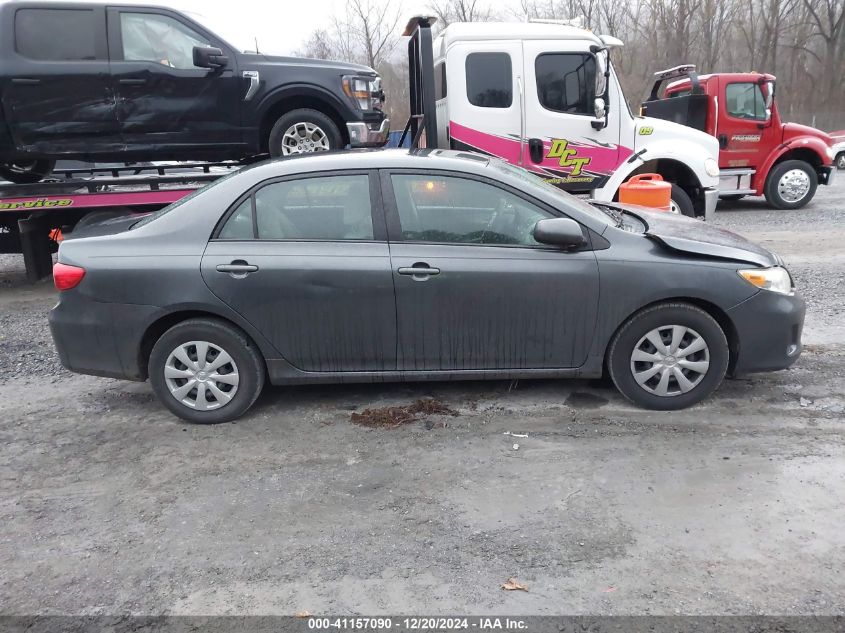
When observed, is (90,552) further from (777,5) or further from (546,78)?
(777,5)

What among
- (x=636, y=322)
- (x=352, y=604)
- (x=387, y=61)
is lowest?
(x=352, y=604)

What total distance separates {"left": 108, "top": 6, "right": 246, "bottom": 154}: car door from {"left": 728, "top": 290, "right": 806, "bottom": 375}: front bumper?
547cm

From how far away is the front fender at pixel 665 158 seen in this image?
849 centimetres

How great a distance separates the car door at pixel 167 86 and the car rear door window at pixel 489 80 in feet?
9.31

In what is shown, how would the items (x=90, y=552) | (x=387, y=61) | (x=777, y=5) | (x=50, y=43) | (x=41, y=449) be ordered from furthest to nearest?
(x=777, y=5) → (x=387, y=61) → (x=50, y=43) → (x=41, y=449) → (x=90, y=552)

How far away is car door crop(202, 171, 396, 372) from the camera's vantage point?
395cm

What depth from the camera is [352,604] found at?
260 cm

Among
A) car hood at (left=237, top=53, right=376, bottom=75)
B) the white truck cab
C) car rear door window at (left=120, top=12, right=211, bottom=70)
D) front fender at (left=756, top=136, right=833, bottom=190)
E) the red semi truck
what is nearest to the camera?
car rear door window at (left=120, top=12, right=211, bottom=70)

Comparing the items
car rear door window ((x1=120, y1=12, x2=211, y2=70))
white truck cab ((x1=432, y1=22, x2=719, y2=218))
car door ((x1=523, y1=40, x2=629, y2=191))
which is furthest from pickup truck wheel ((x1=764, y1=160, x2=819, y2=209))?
car rear door window ((x1=120, y1=12, x2=211, y2=70))

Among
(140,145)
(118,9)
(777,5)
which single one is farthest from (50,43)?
(777,5)

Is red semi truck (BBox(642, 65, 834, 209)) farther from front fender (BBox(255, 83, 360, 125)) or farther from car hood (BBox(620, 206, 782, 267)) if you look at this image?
car hood (BBox(620, 206, 782, 267))

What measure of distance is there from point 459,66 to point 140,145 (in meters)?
3.89

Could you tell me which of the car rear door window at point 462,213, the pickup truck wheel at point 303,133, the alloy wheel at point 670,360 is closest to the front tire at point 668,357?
the alloy wheel at point 670,360

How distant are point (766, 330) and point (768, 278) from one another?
0.32 meters
